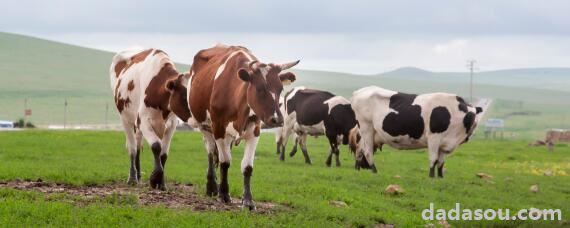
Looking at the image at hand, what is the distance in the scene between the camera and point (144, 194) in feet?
50.5

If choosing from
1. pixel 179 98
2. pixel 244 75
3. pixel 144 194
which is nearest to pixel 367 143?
pixel 179 98

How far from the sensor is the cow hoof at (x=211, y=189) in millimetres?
15961

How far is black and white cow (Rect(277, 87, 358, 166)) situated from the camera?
31.1 metres

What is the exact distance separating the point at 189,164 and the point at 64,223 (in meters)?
13.7

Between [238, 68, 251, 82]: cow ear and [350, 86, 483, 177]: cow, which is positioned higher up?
[238, 68, 251, 82]: cow ear

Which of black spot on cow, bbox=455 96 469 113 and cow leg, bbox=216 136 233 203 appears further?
black spot on cow, bbox=455 96 469 113

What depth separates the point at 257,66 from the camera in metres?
13.9

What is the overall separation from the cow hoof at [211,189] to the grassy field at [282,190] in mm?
601

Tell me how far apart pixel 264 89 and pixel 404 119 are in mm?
13481

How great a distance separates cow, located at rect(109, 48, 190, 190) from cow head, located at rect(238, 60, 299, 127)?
2.60 meters

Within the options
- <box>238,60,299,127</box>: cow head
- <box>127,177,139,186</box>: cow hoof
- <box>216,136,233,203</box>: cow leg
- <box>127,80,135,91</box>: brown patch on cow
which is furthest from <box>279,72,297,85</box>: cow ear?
<box>127,177,139,186</box>: cow hoof

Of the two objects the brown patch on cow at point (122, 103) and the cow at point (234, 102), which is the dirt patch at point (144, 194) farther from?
the brown patch on cow at point (122, 103)

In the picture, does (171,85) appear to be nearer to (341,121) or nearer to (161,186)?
(161,186)

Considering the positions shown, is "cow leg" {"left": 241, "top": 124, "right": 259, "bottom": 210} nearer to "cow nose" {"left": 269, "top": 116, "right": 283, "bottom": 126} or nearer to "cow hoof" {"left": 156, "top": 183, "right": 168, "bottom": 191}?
"cow nose" {"left": 269, "top": 116, "right": 283, "bottom": 126}
